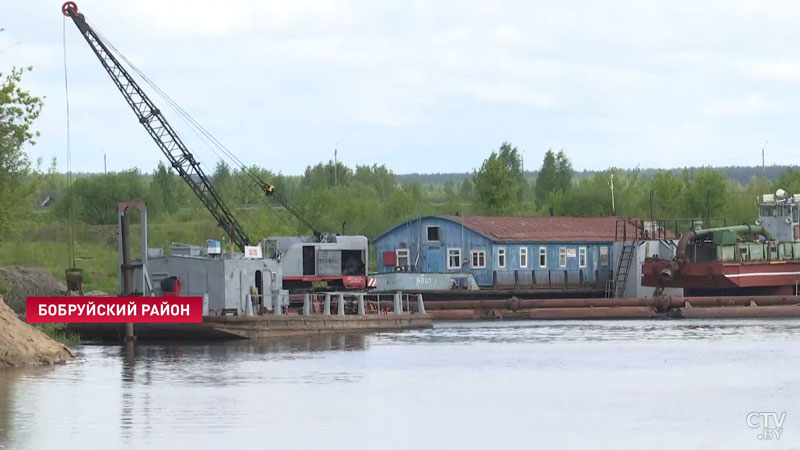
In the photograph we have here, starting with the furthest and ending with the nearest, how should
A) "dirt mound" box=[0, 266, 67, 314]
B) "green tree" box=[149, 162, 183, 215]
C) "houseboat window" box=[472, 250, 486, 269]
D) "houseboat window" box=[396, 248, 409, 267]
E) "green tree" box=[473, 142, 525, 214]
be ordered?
"green tree" box=[149, 162, 183, 215] → "green tree" box=[473, 142, 525, 214] → "houseboat window" box=[396, 248, 409, 267] → "houseboat window" box=[472, 250, 486, 269] → "dirt mound" box=[0, 266, 67, 314]

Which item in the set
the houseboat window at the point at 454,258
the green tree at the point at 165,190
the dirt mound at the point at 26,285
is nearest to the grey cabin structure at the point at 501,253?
the houseboat window at the point at 454,258

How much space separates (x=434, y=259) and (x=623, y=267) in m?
9.74

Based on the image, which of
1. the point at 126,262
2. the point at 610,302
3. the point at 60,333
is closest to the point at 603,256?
the point at 610,302

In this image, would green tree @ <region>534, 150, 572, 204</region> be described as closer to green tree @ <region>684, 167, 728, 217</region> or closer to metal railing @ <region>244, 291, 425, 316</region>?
green tree @ <region>684, 167, 728, 217</region>

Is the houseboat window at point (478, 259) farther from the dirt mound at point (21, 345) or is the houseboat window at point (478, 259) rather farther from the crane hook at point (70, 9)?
the dirt mound at point (21, 345)

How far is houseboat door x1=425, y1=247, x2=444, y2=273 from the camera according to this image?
282 ft

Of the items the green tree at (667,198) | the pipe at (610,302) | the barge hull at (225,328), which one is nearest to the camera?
the barge hull at (225,328)

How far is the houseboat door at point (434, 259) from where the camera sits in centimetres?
8594

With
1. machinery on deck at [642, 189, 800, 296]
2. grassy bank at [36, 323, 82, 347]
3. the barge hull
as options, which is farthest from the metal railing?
machinery on deck at [642, 189, 800, 296]

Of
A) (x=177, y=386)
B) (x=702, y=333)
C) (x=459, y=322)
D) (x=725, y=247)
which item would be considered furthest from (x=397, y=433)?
(x=725, y=247)

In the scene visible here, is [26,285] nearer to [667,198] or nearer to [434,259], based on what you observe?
[434,259]

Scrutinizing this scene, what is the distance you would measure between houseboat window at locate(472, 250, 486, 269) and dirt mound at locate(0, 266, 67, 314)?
20.9 m
